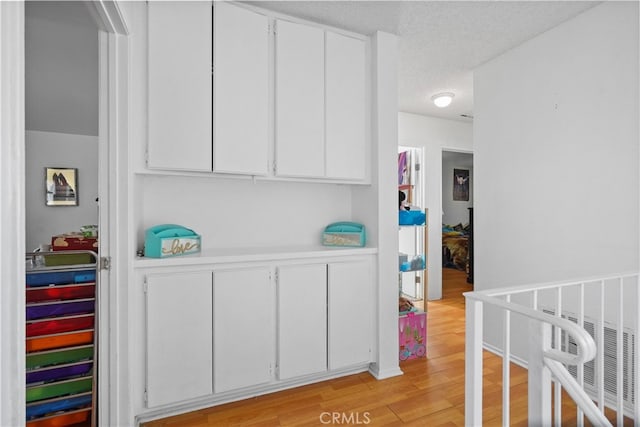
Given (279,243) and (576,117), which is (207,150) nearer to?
(279,243)

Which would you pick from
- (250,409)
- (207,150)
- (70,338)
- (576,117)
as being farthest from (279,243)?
(576,117)

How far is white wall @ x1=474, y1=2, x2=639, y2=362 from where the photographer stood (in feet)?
6.02

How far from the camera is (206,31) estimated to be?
6.07 feet

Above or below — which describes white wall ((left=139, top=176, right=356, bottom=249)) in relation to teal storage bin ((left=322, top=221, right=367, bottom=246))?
above

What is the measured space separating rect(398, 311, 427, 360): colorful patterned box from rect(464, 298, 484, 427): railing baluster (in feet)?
4.41

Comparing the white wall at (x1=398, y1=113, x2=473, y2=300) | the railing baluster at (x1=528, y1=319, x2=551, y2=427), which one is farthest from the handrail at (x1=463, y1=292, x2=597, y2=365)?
the white wall at (x1=398, y1=113, x2=473, y2=300)

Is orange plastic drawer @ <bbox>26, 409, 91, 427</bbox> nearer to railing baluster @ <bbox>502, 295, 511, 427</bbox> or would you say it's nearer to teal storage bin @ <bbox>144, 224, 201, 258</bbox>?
teal storage bin @ <bbox>144, 224, 201, 258</bbox>

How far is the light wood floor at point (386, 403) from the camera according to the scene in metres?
1.75

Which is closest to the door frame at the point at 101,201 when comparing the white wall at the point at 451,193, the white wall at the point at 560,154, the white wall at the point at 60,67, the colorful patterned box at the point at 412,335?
the white wall at the point at 60,67

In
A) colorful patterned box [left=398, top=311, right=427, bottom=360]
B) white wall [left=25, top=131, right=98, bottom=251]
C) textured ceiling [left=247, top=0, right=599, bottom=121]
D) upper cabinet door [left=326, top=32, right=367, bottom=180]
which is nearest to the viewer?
textured ceiling [left=247, top=0, right=599, bottom=121]

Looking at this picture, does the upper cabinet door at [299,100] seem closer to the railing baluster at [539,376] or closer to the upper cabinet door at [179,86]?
the upper cabinet door at [179,86]

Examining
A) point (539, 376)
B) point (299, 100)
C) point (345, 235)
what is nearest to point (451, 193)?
point (345, 235)

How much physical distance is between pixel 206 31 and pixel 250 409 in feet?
7.33

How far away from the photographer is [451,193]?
7.16 meters
